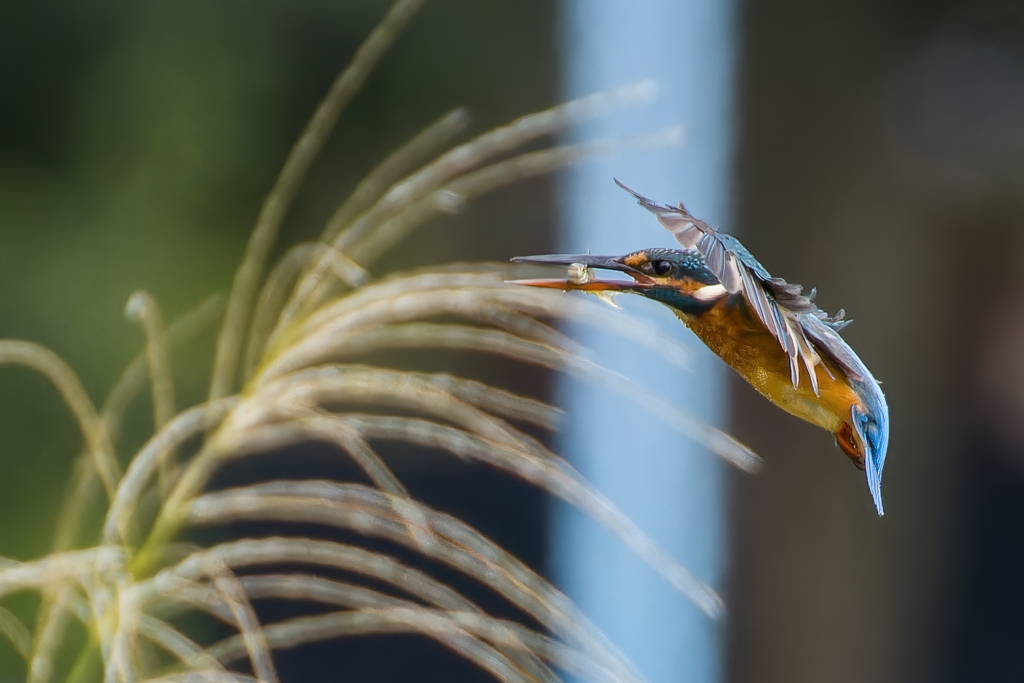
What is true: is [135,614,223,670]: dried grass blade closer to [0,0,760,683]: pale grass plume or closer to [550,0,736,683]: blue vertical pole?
[0,0,760,683]: pale grass plume

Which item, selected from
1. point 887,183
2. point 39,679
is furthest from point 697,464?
point 39,679

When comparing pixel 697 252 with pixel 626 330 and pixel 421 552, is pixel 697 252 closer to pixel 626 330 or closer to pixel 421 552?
pixel 626 330

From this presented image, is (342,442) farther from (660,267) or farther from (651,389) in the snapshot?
(660,267)

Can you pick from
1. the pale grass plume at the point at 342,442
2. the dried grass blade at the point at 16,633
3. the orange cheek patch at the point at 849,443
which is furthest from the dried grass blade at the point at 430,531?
the orange cheek patch at the point at 849,443

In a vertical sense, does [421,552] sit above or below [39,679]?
above

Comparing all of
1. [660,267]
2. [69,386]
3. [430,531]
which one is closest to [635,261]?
[660,267]

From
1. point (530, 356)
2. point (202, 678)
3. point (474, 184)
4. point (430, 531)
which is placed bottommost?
point (202, 678)
